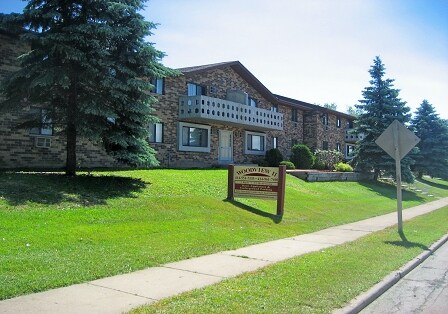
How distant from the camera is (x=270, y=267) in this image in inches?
303

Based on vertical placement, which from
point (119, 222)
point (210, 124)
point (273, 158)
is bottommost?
point (119, 222)

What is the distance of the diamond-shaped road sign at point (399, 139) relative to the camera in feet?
40.6

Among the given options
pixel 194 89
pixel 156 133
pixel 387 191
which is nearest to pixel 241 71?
pixel 194 89

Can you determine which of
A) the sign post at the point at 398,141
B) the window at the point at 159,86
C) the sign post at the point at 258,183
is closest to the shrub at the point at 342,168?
the window at the point at 159,86

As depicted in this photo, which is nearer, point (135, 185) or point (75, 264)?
point (75, 264)

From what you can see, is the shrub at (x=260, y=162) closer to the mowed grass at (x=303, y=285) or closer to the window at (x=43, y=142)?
the window at (x=43, y=142)

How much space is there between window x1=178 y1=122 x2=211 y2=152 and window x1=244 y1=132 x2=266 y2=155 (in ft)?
16.1

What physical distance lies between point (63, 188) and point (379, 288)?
9.18 meters

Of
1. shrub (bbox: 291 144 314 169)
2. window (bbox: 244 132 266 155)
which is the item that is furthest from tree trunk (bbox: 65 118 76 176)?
shrub (bbox: 291 144 314 169)

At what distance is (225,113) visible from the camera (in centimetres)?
2812

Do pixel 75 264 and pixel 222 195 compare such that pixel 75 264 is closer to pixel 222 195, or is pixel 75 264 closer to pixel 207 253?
pixel 207 253

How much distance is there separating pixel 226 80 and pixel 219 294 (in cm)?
2620

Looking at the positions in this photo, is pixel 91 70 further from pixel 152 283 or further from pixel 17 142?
pixel 152 283

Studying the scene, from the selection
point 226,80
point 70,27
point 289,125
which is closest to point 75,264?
point 70,27
